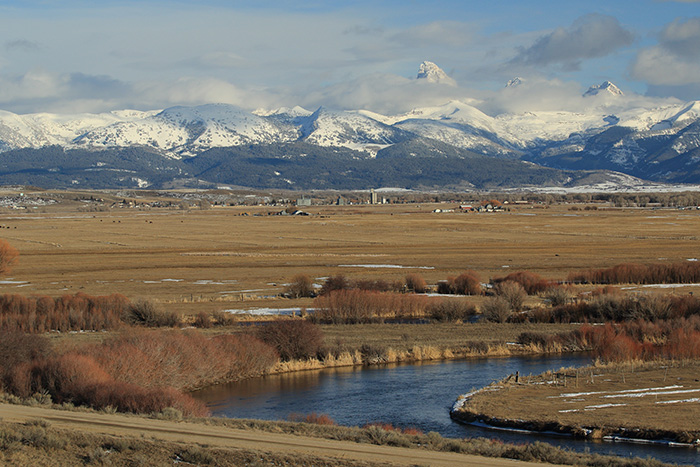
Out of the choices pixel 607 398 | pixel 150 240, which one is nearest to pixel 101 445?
pixel 607 398

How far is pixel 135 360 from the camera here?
27359 mm

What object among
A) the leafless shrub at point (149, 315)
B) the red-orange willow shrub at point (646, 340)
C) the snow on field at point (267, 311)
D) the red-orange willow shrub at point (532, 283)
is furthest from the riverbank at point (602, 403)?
the red-orange willow shrub at point (532, 283)

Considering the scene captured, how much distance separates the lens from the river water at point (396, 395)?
72.8ft

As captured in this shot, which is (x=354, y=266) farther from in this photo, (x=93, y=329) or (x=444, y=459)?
(x=444, y=459)

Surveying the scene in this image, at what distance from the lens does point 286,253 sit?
8506 cm

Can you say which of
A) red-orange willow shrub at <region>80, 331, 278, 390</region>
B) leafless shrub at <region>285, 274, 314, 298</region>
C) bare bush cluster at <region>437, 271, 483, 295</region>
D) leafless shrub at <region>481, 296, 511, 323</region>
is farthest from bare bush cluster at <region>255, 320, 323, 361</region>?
bare bush cluster at <region>437, 271, 483, 295</region>

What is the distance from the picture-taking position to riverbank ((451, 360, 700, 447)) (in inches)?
853

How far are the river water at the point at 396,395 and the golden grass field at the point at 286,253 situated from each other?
1619cm

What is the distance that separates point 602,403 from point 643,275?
3558cm

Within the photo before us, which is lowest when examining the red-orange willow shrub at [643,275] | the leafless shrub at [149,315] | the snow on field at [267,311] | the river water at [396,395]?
the river water at [396,395]

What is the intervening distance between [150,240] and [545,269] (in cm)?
5818

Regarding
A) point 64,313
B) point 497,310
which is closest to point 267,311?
point 64,313

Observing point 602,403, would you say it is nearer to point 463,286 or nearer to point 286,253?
point 463,286

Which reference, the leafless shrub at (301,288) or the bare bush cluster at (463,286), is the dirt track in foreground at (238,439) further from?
the bare bush cluster at (463,286)
